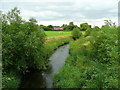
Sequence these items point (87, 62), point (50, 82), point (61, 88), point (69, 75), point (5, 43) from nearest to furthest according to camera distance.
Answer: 1. point (5, 43)
2. point (61, 88)
3. point (69, 75)
4. point (50, 82)
5. point (87, 62)

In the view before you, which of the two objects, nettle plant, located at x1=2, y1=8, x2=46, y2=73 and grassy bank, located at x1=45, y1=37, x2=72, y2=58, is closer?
nettle plant, located at x1=2, y1=8, x2=46, y2=73

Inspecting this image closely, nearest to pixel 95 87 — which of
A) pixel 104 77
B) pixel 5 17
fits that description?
pixel 104 77

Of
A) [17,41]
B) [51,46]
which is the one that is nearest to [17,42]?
[17,41]

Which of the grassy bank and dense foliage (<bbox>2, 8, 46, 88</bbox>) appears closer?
dense foliage (<bbox>2, 8, 46, 88</bbox>)

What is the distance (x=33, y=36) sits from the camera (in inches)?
453

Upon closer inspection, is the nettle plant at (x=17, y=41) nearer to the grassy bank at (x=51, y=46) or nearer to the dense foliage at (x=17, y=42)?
the dense foliage at (x=17, y=42)

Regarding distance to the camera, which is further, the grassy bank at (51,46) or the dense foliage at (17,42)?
the grassy bank at (51,46)

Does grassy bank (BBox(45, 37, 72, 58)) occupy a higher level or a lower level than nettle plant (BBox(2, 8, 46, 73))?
lower

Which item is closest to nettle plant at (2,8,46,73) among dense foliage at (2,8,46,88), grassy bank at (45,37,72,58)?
dense foliage at (2,8,46,88)

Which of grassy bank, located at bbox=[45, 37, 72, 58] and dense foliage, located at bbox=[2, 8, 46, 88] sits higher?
dense foliage, located at bbox=[2, 8, 46, 88]

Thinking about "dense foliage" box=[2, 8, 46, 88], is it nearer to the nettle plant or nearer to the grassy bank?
the nettle plant

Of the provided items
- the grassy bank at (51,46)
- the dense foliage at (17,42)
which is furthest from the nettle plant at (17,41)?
the grassy bank at (51,46)

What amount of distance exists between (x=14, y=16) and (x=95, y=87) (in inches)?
369

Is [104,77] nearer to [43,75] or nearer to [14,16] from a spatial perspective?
[43,75]
